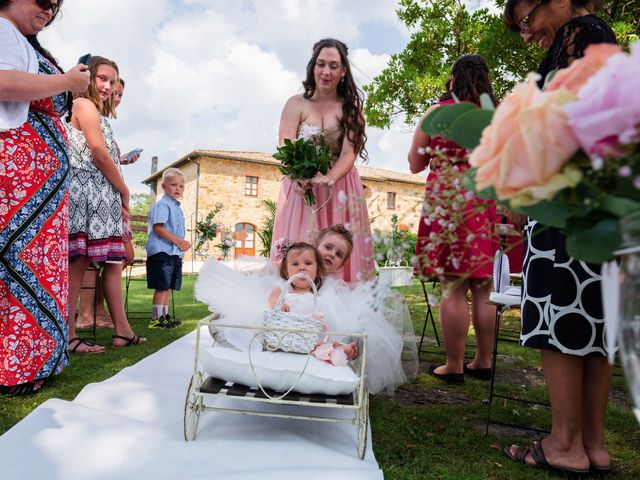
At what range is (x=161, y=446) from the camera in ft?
6.72

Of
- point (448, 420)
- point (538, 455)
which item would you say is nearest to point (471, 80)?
point (448, 420)

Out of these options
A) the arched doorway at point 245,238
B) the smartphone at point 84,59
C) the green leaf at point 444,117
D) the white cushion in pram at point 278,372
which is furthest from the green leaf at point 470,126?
the arched doorway at point 245,238

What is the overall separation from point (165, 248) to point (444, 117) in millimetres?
A: 5092

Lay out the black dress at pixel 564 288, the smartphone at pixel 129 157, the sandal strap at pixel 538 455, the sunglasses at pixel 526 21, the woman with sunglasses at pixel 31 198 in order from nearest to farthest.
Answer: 1. the black dress at pixel 564 288
2. the sunglasses at pixel 526 21
3. the sandal strap at pixel 538 455
4. the woman with sunglasses at pixel 31 198
5. the smartphone at pixel 129 157

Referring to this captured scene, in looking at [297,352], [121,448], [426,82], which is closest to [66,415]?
[121,448]

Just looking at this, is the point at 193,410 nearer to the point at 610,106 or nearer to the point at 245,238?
the point at 610,106

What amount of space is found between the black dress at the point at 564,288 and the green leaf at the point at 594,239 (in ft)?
4.05

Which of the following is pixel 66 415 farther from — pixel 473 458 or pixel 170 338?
pixel 170 338

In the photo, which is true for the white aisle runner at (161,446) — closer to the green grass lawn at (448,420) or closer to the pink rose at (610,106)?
the green grass lawn at (448,420)

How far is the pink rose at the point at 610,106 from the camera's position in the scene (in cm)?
53

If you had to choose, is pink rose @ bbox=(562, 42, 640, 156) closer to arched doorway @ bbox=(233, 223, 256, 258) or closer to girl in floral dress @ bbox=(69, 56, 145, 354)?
girl in floral dress @ bbox=(69, 56, 145, 354)

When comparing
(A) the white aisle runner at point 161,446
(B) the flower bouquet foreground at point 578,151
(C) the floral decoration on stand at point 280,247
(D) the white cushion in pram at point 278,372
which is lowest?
Result: (A) the white aisle runner at point 161,446

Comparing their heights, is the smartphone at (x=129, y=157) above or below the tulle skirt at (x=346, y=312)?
above

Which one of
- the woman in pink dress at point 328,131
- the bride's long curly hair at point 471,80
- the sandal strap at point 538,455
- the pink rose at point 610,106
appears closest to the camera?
the pink rose at point 610,106
